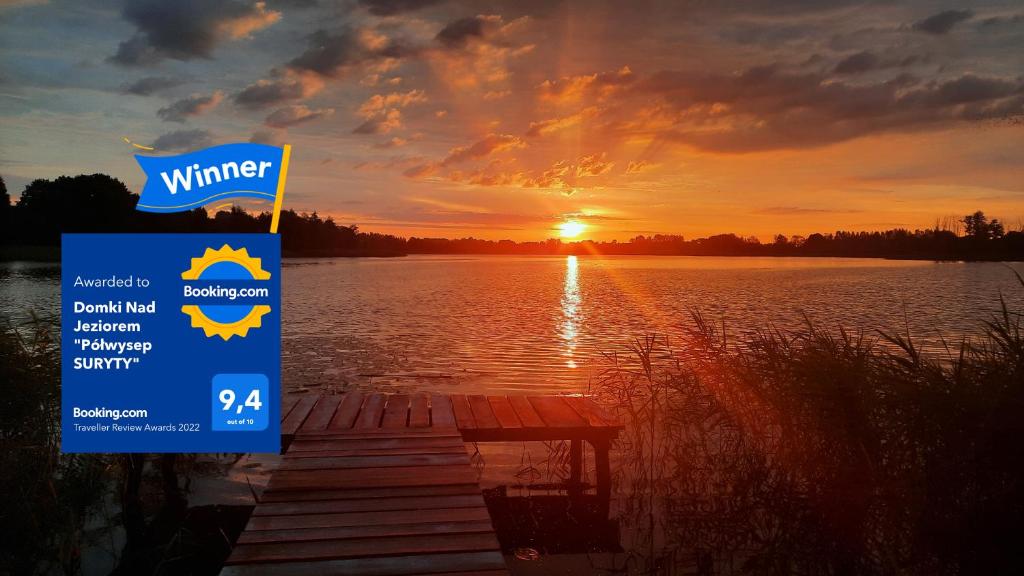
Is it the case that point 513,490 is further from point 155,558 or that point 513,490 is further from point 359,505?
point 155,558

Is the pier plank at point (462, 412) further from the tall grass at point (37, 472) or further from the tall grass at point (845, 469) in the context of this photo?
the tall grass at point (37, 472)

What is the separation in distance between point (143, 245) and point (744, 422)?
21.9ft

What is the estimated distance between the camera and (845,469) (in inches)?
213

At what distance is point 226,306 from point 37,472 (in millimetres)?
2479

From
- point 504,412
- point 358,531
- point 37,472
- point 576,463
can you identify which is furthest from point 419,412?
point 37,472

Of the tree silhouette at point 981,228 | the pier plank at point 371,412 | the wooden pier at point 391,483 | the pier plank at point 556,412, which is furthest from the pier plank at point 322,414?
the tree silhouette at point 981,228

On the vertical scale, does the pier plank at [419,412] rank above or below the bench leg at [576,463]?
above

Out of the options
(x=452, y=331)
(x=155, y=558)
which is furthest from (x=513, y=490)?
(x=452, y=331)

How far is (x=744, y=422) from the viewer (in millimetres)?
7027

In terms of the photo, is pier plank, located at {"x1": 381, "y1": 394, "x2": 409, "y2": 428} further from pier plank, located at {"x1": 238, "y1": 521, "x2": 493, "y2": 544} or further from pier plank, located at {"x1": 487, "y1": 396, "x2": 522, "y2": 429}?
pier plank, located at {"x1": 238, "y1": 521, "x2": 493, "y2": 544}

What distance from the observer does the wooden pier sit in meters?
3.99

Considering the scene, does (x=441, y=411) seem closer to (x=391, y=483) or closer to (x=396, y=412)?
(x=396, y=412)

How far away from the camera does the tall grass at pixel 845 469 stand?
4516mm

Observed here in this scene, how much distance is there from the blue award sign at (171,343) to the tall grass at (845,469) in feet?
13.8
